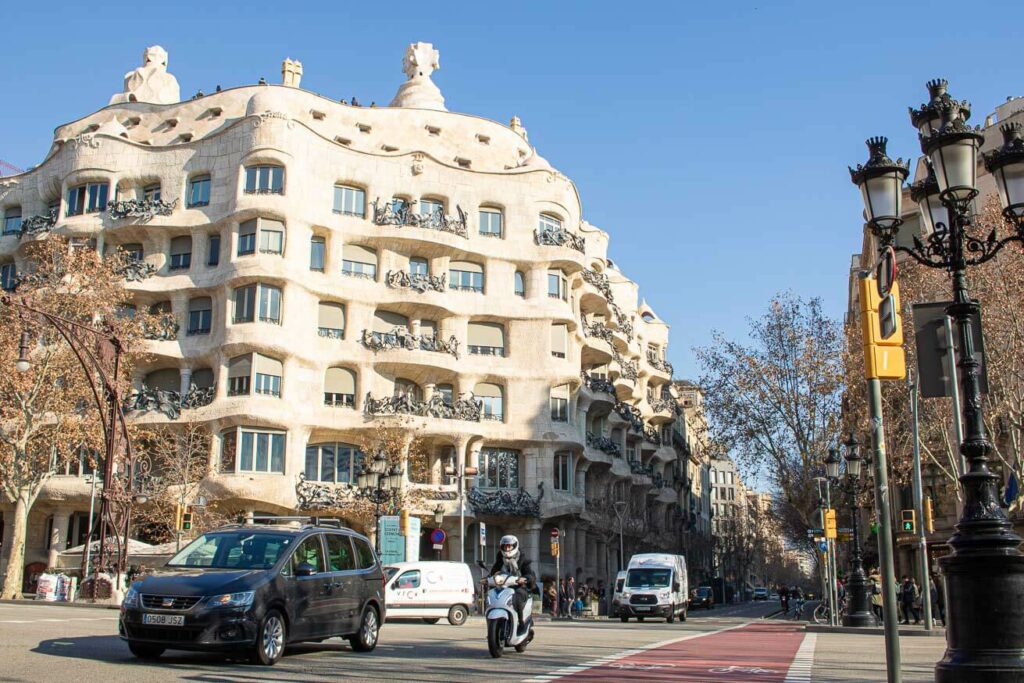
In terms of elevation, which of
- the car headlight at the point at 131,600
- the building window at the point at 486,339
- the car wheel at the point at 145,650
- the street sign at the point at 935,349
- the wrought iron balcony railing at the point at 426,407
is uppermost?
the building window at the point at 486,339

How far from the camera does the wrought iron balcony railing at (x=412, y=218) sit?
46.0 metres

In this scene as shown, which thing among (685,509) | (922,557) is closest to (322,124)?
(922,557)

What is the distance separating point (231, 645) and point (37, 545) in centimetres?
3873

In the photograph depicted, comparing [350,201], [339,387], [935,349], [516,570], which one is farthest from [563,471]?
[935,349]

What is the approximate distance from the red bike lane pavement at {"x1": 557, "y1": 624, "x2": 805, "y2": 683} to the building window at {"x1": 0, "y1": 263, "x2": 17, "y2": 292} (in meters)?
39.3

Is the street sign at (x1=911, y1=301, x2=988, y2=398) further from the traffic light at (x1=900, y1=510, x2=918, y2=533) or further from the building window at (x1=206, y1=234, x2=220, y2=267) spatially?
the building window at (x1=206, y1=234, x2=220, y2=267)

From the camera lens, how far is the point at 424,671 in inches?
433

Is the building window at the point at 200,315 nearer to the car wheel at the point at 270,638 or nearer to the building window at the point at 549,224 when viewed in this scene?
the building window at the point at 549,224

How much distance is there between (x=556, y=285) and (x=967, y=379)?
131 ft

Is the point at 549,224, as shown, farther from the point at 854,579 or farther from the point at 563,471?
the point at 854,579

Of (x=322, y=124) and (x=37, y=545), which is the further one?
(x=322, y=124)

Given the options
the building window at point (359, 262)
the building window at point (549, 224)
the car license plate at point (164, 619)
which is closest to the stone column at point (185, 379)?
the building window at point (359, 262)

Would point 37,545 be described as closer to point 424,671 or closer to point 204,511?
point 204,511

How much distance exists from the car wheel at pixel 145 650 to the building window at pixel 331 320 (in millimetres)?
33146
